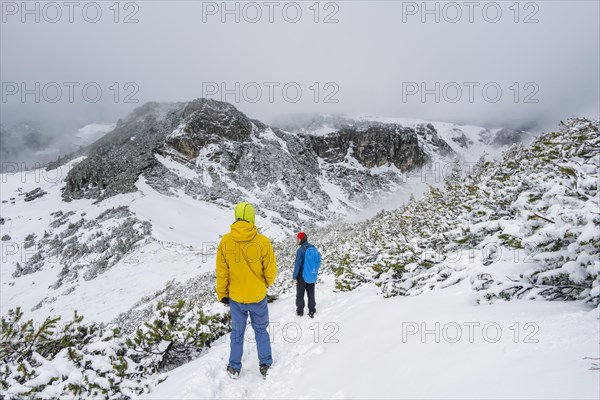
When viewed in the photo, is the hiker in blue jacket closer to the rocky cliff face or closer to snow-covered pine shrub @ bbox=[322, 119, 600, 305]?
snow-covered pine shrub @ bbox=[322, 119, 600, 305]

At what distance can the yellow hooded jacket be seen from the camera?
4.12 m

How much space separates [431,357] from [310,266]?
4.21 metres

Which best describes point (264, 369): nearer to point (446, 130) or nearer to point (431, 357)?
point (431, 357)

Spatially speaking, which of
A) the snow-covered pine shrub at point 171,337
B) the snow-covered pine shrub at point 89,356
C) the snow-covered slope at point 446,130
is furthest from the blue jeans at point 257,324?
the snow-covered slope at point 446,130

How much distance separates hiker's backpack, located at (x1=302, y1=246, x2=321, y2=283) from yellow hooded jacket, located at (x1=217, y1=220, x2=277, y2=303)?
8.40 ft

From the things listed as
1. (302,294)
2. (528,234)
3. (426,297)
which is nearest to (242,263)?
(426,297)

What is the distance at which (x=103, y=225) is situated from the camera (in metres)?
32.3

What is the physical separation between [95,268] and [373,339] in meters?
26.6

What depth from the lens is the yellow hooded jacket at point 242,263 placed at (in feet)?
13.5

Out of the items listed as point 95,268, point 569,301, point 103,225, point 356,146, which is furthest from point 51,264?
point 356,146

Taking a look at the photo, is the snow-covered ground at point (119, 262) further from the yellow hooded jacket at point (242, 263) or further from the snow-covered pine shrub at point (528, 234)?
the yellow hooded jacket at point (242, 263)

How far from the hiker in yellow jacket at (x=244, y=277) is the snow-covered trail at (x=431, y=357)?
14.1 inches

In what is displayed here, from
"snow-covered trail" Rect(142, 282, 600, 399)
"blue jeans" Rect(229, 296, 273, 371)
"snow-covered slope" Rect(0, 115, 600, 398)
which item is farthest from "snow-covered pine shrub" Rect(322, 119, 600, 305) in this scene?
"blue jeans" Rect(229, 296, 273, 371)

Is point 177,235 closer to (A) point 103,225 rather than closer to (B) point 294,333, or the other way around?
(A) point 103,225
